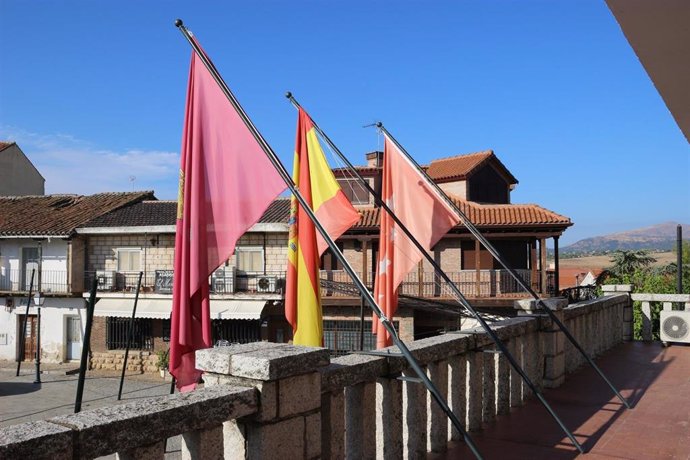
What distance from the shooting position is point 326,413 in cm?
387

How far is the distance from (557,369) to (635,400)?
959mm

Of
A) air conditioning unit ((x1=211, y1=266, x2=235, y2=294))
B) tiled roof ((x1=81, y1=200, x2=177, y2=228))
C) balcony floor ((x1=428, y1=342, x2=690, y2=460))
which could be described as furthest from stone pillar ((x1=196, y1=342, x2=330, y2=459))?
tiled roof ((x1=81, y1=200, x2=177, y2=228))

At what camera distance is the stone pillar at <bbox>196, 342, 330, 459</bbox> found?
3.22 meters

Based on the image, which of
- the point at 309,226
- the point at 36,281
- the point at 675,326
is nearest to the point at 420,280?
the point at 675,326

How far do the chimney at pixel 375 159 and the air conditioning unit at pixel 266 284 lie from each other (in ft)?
23.7

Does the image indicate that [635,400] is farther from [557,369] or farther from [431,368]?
[431,368]

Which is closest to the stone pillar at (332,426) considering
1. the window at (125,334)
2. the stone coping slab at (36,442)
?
the stone coping slab at (36,442)

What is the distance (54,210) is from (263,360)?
106 ft

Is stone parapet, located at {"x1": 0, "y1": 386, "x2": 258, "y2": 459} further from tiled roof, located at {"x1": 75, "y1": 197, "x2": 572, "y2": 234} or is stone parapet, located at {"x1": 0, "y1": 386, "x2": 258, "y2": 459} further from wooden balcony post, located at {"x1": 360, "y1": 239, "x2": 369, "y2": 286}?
wooden balcony post, located at {"x1": 360, "y1": 239, "x2": 369, "y2": 286}

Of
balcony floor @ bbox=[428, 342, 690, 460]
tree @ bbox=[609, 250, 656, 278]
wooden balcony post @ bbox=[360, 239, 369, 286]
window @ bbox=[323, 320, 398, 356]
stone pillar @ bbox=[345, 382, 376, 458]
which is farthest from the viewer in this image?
tree @ bbox=[609, 250, 656, 278]

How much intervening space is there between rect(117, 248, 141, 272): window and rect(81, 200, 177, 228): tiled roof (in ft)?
4.15

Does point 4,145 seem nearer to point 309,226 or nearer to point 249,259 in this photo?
point 249,259

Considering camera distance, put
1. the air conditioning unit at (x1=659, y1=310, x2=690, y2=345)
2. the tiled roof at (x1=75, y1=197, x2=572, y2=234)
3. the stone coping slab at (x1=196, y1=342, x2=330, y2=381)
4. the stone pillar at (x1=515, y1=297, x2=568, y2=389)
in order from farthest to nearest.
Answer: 1. the tiled roof at (x1=75, y1=197, x2=572, y2=234)
2. the air conditioning unit at (x1=659, y1=310, x2=690, y2=345)
3. the stone pillar at (x1=515, y1=297, x2=568, y2=389)
4. the stone coping slab at (x1=196, y1=342, x2=330, y2=381)

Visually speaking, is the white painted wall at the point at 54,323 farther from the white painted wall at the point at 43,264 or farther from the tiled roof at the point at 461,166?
the tiled roof at the point at 461,166
